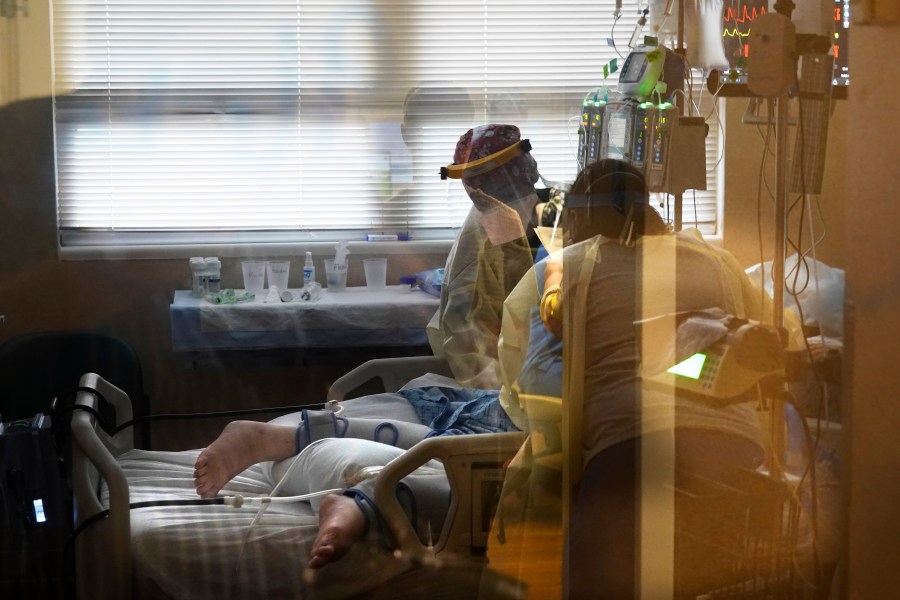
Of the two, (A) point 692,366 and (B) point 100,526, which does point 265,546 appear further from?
(A) point 692,366

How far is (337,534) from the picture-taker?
157 centimetres

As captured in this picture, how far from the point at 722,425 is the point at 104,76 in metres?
2.37

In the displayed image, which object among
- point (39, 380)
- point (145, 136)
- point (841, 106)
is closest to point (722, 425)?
point (841, 106)

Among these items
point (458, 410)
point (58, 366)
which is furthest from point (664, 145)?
point (58, 366)

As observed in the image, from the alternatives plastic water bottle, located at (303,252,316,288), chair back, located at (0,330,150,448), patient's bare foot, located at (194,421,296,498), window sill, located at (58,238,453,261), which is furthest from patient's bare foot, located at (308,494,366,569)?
→ window sill, located at (58,238,453,261)

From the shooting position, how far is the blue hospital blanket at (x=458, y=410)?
74.7 inches

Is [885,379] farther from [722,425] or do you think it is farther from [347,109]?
[347,109]

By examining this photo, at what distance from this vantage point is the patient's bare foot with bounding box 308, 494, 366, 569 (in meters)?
1.57

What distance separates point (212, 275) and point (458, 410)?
116cm

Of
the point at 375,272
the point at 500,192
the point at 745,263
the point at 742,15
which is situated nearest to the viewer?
the point at 745,263

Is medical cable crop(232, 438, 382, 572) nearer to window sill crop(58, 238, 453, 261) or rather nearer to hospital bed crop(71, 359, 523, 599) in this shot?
hospital bed crop(71, 359, 523, 599)

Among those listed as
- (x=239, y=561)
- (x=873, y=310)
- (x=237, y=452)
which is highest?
(x=873, y=310)

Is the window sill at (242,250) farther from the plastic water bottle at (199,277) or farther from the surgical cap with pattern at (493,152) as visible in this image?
the surgical cap with pattern at (493,152)

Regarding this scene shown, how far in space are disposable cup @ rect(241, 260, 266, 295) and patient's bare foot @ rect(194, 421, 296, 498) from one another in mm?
1048
